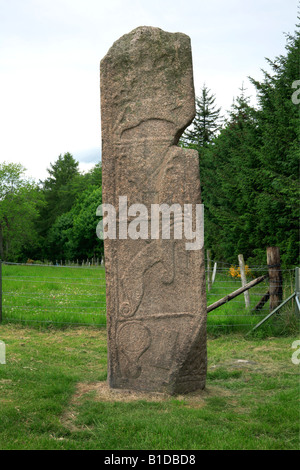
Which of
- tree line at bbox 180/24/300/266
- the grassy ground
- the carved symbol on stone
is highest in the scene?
tree line at bbox 180/24/300/266

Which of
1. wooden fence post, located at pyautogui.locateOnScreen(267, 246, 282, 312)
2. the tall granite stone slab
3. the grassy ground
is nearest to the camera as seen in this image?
the grassy ground

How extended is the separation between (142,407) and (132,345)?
758 millimetres

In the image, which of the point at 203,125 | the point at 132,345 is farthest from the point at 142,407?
the point at 203,125

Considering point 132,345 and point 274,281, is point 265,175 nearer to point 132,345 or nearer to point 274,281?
point 274,281

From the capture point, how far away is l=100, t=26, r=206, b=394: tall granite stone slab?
5.49m

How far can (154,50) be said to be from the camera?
565 cm

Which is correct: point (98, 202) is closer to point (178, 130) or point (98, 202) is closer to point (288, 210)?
point (288, 210)

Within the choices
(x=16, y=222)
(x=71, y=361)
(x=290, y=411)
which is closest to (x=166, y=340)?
(x=290, y=411)

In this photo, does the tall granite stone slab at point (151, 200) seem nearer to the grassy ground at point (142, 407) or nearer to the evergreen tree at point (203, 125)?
the grassy ground at point (142, 407)

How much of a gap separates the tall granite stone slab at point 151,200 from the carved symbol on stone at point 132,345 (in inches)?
0.5

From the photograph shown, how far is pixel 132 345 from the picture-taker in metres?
5.55

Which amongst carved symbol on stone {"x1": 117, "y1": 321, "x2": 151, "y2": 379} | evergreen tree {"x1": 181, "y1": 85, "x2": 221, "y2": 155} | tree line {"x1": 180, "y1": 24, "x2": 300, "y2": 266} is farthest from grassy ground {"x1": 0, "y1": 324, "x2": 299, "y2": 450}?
evergreen tree {"x1": 181, "y1": 85, "x2": 221, "y2": 155}

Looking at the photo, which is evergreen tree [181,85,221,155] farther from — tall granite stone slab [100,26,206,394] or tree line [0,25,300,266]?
tall granite stone slab [100,26,206,394]

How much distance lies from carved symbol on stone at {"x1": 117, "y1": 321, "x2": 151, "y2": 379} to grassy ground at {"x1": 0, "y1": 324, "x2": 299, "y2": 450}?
0.99 ft
